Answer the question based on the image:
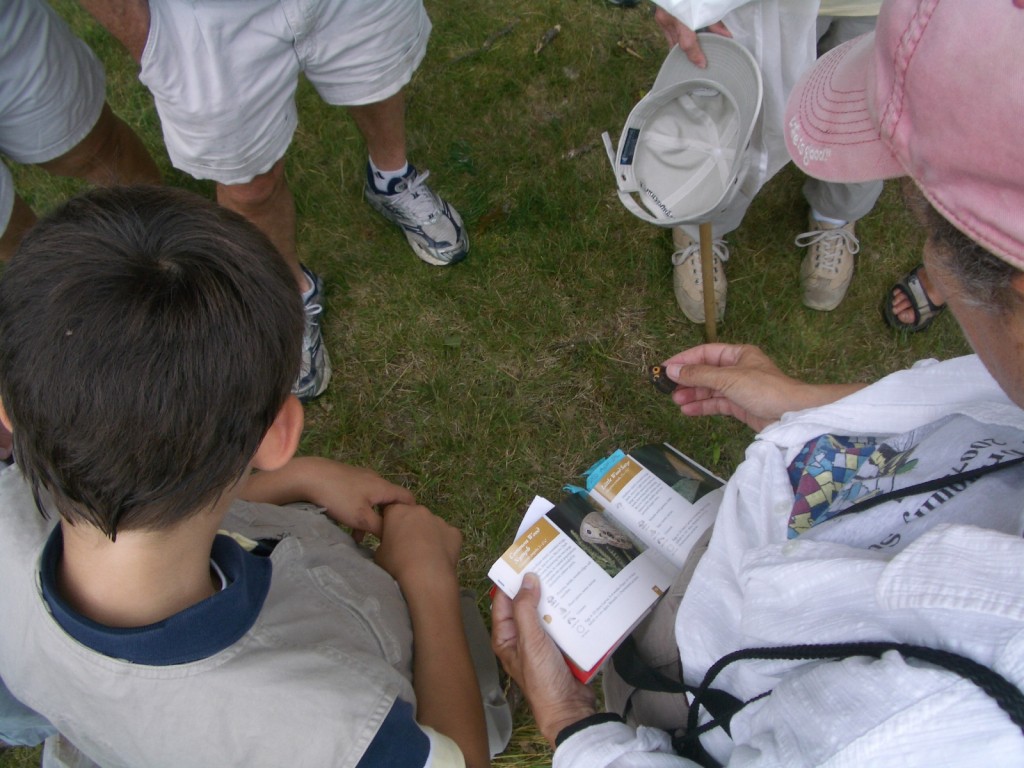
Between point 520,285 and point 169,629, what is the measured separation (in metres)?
1.67

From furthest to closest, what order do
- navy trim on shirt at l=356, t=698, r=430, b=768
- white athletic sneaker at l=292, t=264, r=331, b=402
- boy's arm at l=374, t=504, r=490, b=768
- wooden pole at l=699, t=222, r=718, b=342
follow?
white athletic sneaker at l=292, t=264, r=331, b=402 < wooden pole at l=699, t=222, r=718, b=342 < boy's arm at l=374, t=504, r=490, b=768 < navy trim on shirt at l=356, t=698, r=430, b=768

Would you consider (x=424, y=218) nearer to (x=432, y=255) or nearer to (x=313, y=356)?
(x=432, y=255)

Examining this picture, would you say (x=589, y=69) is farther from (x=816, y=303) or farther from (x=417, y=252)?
(x=816, y=303)

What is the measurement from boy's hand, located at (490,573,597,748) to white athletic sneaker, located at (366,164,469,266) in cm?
132

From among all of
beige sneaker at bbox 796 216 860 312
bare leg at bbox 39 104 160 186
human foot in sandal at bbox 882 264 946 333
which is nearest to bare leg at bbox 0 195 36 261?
bare leg at bbox 39 104 160 186

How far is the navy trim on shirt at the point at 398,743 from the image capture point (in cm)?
92

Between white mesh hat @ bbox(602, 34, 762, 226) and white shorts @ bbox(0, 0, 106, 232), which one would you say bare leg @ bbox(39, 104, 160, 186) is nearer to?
white shorts @ bbox(0, 0, 106, 232)

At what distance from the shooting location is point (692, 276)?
2.17 meters

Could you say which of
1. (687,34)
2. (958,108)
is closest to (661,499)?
(958,108)

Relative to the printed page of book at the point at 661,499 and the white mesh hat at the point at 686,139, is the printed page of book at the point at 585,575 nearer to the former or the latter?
the printed page of book at the point at 661,499

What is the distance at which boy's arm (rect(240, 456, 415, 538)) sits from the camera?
58.2 inches

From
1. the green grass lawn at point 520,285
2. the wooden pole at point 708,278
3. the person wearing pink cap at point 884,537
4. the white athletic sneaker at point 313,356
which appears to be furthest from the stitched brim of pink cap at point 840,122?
the white athletic sneaker at point 313,356

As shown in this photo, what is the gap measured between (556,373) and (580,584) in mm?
1004

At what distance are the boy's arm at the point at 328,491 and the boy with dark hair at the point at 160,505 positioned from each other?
1.37 feet
